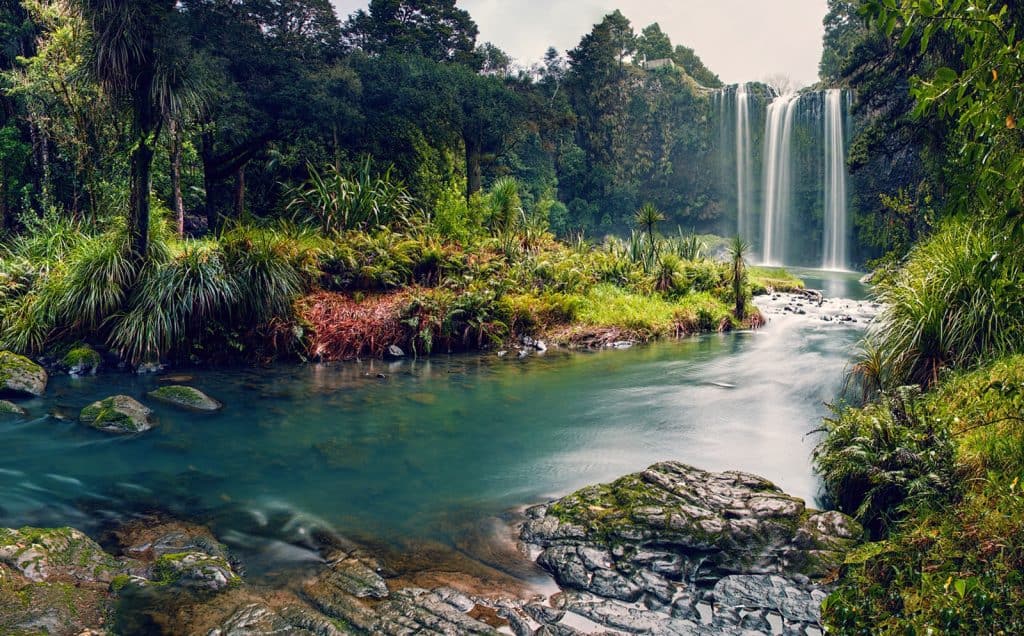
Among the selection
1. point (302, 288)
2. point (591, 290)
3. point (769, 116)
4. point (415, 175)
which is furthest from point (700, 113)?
point (302, 288)

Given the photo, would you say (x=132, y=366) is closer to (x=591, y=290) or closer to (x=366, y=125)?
(x=591, y=290)

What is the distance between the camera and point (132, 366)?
10969 millimetres

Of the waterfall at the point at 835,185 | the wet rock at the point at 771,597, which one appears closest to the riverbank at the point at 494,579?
the wet rock at the point at 771,597

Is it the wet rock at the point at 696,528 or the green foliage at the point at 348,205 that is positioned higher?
the green foliage at the point at 348,205

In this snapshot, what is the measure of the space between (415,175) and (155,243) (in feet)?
35.9

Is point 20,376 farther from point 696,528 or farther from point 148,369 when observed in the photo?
point 696,528

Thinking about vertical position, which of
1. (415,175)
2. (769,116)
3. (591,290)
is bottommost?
(591,290)

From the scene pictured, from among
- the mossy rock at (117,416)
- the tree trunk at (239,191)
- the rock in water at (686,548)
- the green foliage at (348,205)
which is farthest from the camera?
the tree trunk at (239,191)

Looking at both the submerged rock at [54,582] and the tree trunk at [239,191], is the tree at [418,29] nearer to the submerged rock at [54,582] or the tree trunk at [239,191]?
the tree trunk at [239,191]

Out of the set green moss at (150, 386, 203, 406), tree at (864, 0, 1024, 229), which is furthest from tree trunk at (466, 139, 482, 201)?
tree at (864, 0, 1024, 229)

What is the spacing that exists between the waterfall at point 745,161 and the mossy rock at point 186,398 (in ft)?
153

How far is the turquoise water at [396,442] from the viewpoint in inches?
230

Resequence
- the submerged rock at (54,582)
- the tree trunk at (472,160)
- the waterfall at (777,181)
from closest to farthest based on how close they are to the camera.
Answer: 1. the submerged rock at (54,582)
2. the tree trunk at (472,160)
3. the waterfall at (777,181)

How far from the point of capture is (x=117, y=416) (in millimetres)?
7883
